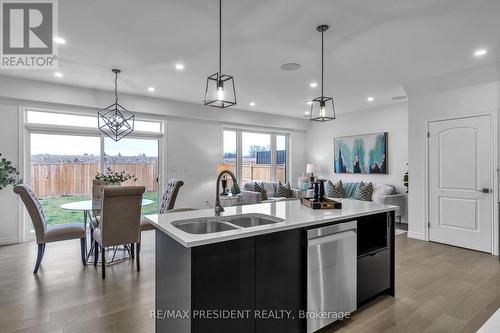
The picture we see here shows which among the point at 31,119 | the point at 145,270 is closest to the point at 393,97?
the point at 145,270

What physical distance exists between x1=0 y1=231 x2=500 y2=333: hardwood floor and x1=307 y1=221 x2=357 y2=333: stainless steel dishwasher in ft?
0.61

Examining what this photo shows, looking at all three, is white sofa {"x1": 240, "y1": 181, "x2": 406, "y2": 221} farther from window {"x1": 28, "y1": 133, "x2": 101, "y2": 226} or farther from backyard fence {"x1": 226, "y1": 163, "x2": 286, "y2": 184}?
window {"x1": 28, "y1": 133, "x2": 101, "y2": 226}

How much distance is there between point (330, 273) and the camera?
212cm

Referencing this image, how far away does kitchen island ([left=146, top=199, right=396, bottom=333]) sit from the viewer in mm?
1597

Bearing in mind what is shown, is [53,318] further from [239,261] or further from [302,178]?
[302,178]

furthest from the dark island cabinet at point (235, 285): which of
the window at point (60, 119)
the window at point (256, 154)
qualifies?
the window at point (256, 154)

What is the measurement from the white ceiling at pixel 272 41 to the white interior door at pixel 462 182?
96cm

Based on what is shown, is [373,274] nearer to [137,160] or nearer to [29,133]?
[137,160]

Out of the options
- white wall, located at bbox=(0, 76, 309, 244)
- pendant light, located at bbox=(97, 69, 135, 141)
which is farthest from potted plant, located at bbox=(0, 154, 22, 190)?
pendant light, located at bbox=(97, 69, 135, 141)

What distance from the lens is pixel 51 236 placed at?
329 centimetres

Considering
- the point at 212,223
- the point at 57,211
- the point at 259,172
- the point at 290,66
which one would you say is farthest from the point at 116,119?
the point at 259,172

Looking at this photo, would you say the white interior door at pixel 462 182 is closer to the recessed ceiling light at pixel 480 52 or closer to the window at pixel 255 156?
the recessed ceiling light at pixel 480 52

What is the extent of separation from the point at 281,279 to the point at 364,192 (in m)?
4.96

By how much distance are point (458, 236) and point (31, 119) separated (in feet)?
24.0
